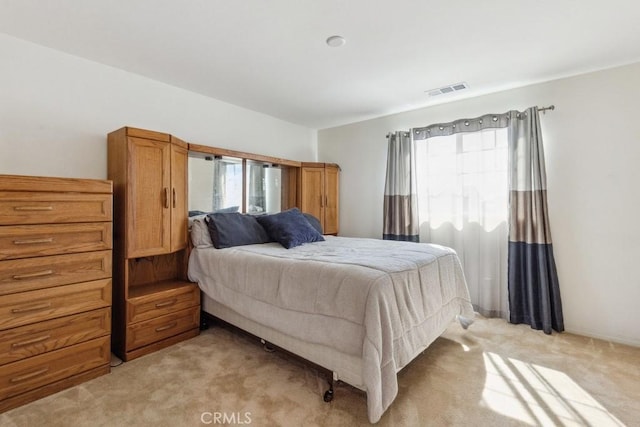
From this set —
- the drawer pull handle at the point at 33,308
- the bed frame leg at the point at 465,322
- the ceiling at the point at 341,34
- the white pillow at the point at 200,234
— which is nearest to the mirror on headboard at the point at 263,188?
the white pillow at the point at 200,234

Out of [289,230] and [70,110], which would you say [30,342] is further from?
[289,230]

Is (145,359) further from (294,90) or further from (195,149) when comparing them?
(294,90)

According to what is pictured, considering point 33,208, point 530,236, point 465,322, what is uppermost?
point 33,208

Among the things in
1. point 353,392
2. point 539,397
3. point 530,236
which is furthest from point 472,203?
point 353,392

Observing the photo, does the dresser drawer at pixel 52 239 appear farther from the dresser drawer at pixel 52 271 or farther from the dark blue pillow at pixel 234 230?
the dark blue pillow at pixel 234 230

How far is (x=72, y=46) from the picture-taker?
2.25m

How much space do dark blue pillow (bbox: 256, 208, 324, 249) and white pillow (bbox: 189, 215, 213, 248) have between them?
573mm

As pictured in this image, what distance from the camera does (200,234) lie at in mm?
2725

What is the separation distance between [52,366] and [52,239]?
78 cm

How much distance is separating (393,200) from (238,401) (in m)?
2.75

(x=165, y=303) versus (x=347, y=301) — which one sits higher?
(x=347, y=301)

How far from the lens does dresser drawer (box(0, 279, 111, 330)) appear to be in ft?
5.50

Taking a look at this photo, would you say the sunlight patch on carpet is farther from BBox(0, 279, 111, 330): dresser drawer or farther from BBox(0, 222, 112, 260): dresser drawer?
BBox(0, 222, 112, 260): dresser drawer

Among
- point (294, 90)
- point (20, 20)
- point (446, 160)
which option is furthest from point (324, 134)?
point (20, 20)
